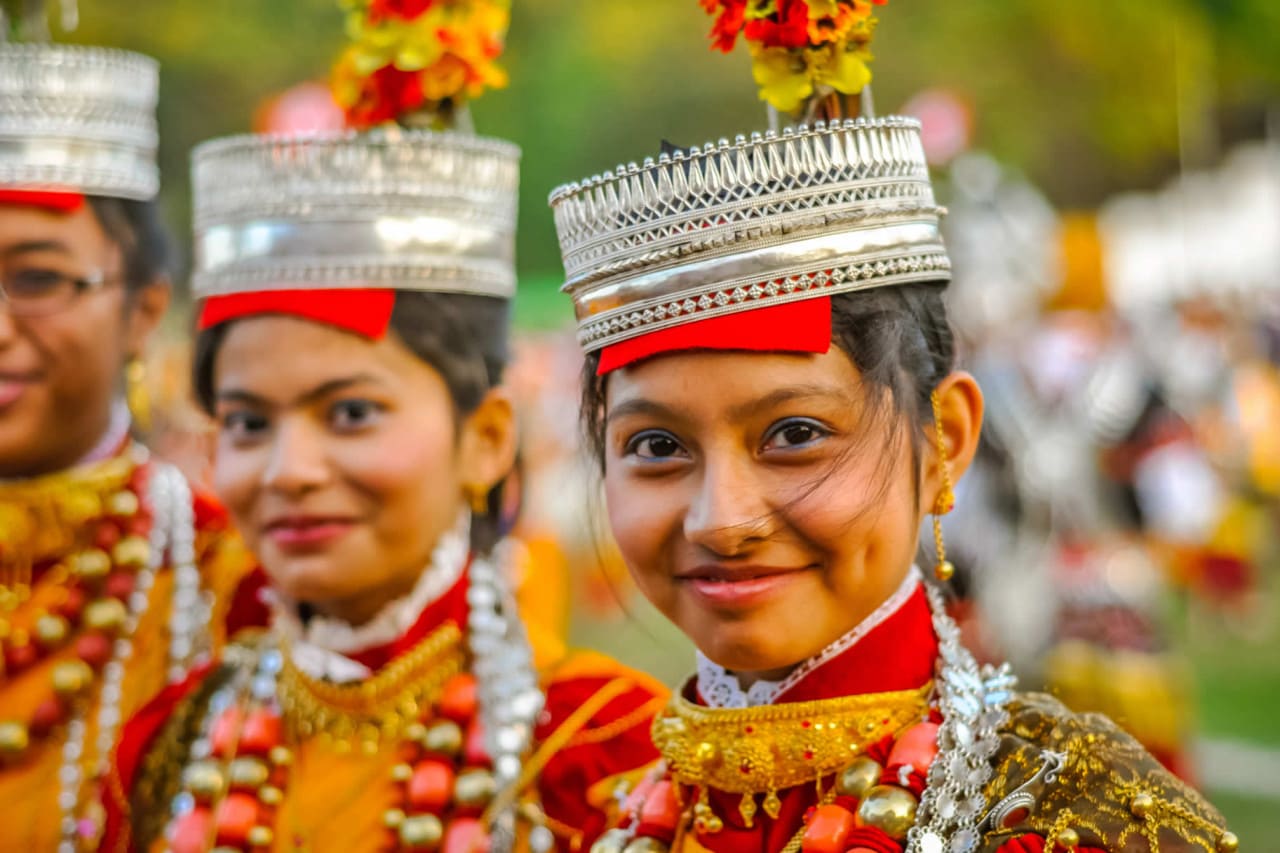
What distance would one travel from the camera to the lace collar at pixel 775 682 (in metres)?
2.31

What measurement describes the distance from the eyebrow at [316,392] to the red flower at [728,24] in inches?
39.8

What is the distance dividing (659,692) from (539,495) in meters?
11.9

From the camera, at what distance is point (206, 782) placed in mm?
3117

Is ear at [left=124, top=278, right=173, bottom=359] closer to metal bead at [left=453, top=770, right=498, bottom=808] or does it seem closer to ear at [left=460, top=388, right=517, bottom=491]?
ear at [left=460, top=388, right=517, bottom=491]

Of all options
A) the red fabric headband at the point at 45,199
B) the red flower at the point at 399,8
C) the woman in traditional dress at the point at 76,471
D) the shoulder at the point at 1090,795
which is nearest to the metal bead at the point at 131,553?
the woman in traditional dress at the point at 76,471

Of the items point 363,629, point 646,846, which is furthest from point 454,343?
point 646,846

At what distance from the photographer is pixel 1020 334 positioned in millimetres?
9695

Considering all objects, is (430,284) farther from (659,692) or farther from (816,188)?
(816,188)

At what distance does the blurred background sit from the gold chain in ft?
1.19

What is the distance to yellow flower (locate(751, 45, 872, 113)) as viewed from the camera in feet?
7.66

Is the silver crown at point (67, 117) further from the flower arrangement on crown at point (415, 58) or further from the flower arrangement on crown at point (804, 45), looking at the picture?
the flower arrangement on crown at point (804, 45)

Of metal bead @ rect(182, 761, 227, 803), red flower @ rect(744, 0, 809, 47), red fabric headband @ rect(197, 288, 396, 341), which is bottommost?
metal bead @ rect(182, 761, 227, 803)

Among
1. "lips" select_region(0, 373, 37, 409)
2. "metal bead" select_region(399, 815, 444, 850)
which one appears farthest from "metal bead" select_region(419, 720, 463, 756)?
"lips" select_region(0, 373, 37, 409)

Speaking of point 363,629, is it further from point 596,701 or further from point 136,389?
point 136,389
